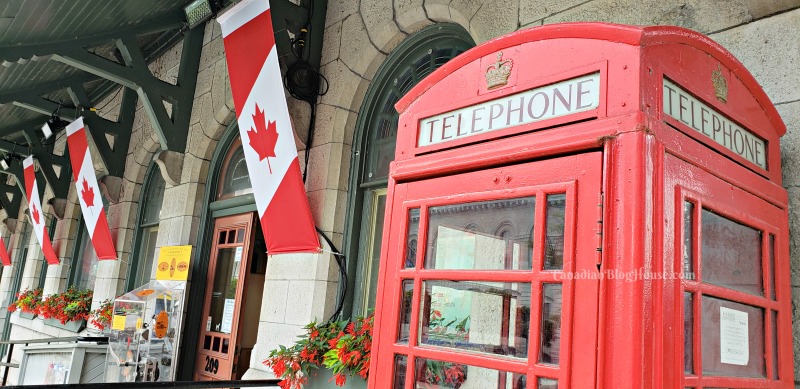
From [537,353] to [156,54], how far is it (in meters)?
8.74

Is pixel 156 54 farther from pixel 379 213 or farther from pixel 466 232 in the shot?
pixel 466 232

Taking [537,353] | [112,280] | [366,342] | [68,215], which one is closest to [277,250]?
[366,342]

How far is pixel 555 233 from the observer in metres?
1.78

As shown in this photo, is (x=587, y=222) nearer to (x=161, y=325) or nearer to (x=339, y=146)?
(x=339, y=146)

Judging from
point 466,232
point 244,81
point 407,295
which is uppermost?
point 244,81

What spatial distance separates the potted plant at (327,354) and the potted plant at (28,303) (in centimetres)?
838

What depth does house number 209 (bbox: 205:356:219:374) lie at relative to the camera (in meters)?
6.31

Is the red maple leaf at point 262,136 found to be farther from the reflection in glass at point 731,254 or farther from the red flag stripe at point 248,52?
the reflection in glass at point 731,254

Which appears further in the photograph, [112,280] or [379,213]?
[112,280]

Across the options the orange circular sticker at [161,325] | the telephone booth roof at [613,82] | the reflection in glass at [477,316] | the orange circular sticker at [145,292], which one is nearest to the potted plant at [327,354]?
the orange circular sticker at [161,325]

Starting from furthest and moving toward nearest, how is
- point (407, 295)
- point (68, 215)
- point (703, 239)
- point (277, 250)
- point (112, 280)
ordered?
point (68, 215) < point (112, 280) < point (277, 250) < point (407, 295) < point (703, 239)

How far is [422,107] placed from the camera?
7.64 feet

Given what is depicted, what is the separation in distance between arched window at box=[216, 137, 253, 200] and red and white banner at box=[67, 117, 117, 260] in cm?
202

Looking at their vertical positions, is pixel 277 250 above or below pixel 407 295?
above
